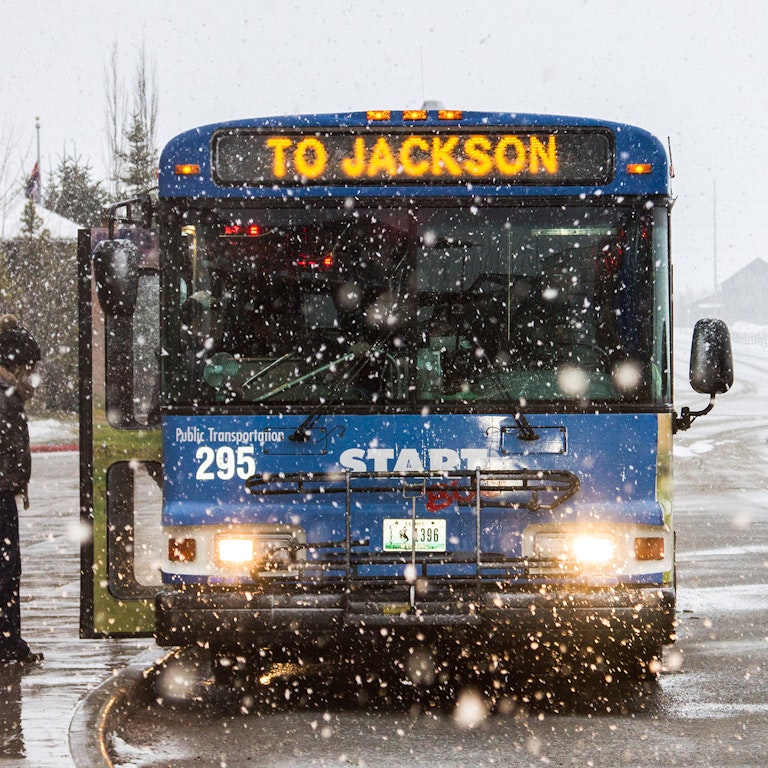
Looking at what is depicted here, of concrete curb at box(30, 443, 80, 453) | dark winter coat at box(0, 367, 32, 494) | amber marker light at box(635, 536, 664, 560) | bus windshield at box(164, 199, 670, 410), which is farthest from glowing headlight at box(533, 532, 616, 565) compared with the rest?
concrete curb at box(30, 443, 80, 453)

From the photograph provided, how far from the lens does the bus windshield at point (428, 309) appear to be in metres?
7.47

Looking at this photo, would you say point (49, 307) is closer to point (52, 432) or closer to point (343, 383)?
point (52, 432)

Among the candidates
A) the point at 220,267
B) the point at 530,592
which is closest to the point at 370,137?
the point at 220,267

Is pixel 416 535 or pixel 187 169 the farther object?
pixel 187 169

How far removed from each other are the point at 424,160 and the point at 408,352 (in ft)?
3.30

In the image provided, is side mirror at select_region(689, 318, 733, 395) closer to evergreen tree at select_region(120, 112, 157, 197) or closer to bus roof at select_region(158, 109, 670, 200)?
bus roof at select_region(158, 109, 670, 200)

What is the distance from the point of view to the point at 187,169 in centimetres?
757

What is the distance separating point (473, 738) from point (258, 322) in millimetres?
2324

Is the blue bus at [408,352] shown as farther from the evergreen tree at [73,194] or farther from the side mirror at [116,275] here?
the evergreen tree at [73,194]

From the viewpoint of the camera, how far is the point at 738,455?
29078 mm

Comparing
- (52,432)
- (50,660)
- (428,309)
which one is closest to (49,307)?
(52,432)

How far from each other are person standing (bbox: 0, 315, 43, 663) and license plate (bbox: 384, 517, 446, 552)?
2.29 m

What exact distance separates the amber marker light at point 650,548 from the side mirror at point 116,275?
9.22 feet

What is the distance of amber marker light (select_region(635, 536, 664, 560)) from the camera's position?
734 centimetres
